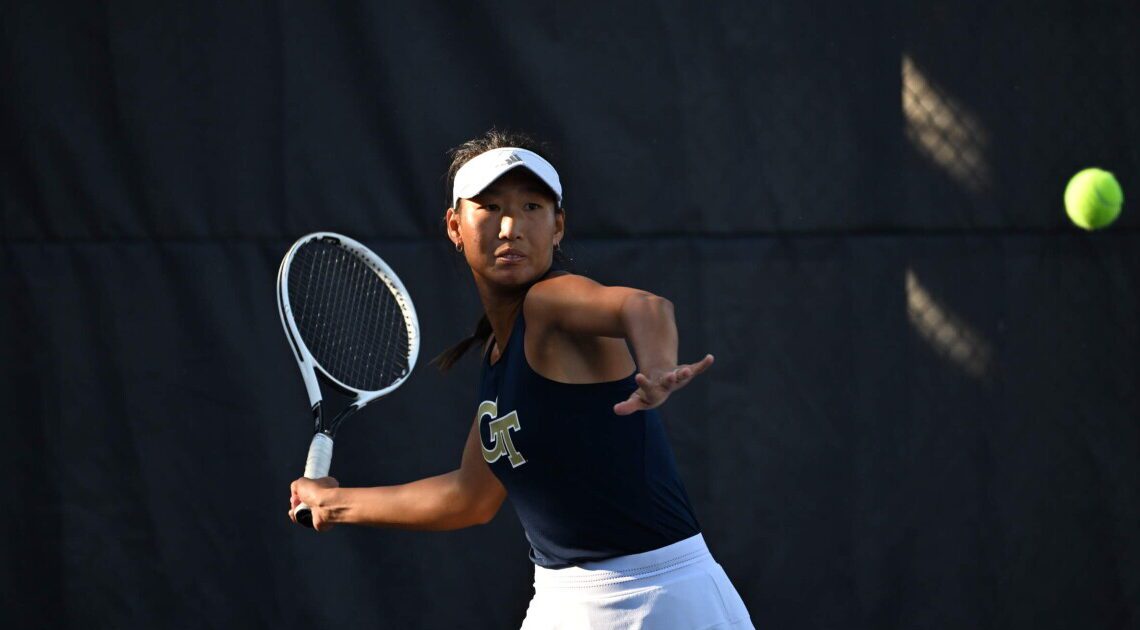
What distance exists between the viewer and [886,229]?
12.4 feet

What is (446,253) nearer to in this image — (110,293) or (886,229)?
(110,293)

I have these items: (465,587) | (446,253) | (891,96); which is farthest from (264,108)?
(891,96)

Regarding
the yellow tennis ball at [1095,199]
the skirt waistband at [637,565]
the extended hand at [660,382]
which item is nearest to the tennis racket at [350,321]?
the skirt waistband at [637,565]

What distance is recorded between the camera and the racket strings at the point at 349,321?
3268 mm

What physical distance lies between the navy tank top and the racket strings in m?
1.00

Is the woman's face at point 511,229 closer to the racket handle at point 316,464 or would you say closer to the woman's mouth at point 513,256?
the woman's mouth at point 513,256

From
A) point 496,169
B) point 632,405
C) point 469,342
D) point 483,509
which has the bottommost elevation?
point 483,509

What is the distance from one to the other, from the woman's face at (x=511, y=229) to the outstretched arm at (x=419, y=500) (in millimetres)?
471

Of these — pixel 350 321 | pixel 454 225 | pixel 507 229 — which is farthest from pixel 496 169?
pixel 350 321

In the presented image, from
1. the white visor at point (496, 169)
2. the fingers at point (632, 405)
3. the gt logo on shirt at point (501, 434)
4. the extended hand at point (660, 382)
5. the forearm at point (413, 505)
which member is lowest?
the forearm at point (413, 505)

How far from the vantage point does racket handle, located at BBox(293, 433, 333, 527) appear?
2705 mm

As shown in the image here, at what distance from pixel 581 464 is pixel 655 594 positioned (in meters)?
0.25

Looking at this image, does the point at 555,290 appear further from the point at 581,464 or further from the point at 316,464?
the point at 316,464

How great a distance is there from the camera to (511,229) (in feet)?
7.50
